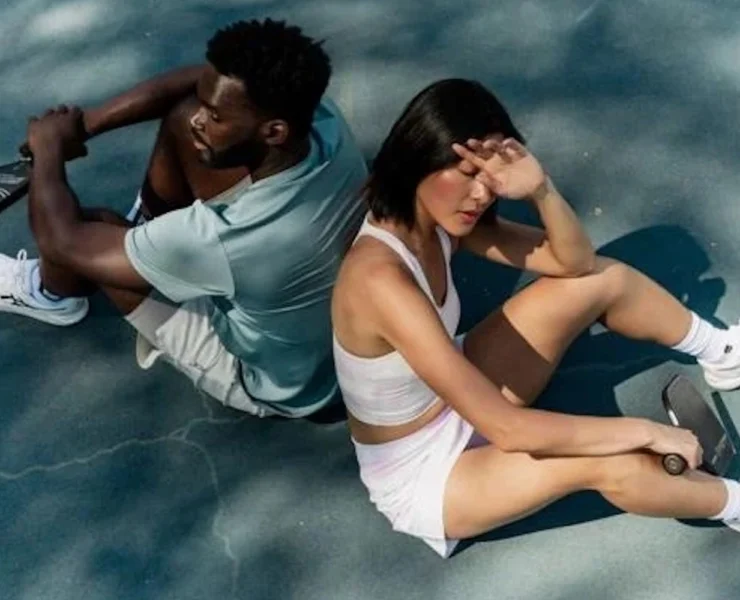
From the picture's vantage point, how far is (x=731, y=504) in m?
2.58

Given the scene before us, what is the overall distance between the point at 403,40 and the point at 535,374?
4.75ft

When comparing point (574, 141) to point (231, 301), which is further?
point (574, 141)

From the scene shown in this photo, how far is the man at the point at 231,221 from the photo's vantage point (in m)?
2.44

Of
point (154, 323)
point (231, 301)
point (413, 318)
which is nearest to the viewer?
point (413, 318)

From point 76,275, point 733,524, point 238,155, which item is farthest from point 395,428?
point 76,275

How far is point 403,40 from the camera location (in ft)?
12.5

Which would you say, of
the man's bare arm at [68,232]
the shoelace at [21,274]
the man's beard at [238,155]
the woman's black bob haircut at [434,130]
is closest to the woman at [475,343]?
the woman's black bob haircut at [434,130]

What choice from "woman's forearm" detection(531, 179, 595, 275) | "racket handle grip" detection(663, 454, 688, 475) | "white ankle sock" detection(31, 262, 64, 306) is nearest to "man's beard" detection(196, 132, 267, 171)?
"woman's forearm" detection(531, 179, 595, 275)

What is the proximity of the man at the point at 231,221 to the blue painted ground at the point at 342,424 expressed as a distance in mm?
182

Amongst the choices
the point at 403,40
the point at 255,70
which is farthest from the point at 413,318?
the point at 403,40

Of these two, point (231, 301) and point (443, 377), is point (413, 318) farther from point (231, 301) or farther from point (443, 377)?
point (231, 301)

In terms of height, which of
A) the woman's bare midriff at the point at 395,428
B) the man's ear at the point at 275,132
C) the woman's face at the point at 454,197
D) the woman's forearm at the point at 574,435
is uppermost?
the man's ear at the point at 275,132

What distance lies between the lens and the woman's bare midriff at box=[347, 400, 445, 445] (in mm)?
2556

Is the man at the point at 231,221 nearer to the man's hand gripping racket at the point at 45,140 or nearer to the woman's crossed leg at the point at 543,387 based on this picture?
the man's hand gripping racket at the point at 45,140
